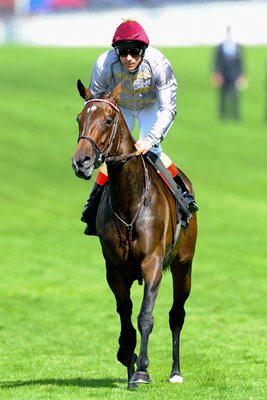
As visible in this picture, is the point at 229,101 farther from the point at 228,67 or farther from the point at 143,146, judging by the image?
the point at 143,146

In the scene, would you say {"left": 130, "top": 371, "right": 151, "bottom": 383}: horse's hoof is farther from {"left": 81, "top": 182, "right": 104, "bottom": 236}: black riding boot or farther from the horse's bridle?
the horse's bridle

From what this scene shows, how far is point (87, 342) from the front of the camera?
1359 centimetres

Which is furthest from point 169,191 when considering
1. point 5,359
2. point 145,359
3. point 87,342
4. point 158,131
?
point 87,342

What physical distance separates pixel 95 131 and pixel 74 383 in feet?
8.47

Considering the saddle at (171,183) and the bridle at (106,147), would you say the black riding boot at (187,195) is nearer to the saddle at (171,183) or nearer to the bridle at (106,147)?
the saddle at (171,183)

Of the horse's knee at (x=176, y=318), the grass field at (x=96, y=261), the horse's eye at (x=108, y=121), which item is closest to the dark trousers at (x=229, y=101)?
the grass field at (x=96, y=261)

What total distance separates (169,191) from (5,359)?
3018 mm

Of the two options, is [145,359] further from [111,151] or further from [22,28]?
[22,28]

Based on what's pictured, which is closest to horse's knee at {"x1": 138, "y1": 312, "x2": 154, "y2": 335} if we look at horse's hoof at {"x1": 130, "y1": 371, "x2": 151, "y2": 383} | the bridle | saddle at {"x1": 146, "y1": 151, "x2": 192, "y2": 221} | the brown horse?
the brown horse

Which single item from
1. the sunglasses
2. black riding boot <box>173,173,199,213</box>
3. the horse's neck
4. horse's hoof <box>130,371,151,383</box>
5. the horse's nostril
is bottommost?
horse's hoof <box>130,371,151,383</box>

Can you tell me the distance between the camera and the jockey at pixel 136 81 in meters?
9.68

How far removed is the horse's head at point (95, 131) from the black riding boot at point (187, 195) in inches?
67.7

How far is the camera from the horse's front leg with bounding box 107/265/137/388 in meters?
9.73

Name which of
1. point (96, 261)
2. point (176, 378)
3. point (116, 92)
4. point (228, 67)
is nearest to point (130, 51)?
point (116, 92)
